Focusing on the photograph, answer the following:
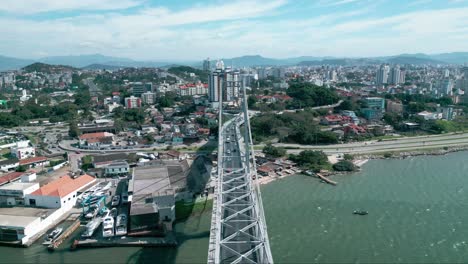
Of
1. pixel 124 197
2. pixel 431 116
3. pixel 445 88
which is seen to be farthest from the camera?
pixel 445 88

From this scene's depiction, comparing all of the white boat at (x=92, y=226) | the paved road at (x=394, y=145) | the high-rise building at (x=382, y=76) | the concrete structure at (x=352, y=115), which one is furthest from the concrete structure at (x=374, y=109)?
the high-rise building at (x=382, y=76)

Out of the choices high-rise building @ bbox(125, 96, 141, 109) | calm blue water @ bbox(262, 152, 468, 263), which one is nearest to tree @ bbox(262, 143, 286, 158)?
calm blue water @ bbox(262, 152, 468, 263)

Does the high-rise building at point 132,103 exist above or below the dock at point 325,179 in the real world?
above

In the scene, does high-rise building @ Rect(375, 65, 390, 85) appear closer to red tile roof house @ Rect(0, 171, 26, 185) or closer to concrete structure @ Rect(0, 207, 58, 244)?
red tile roof house @ Rect(0, 171, 26, 185)

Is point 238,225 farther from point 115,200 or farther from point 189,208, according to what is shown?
point 115,200

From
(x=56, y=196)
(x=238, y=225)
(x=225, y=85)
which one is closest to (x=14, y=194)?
(x=56, y=196)

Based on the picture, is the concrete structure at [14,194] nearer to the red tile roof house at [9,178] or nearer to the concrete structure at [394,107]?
the red tile roof house at [9,178]
